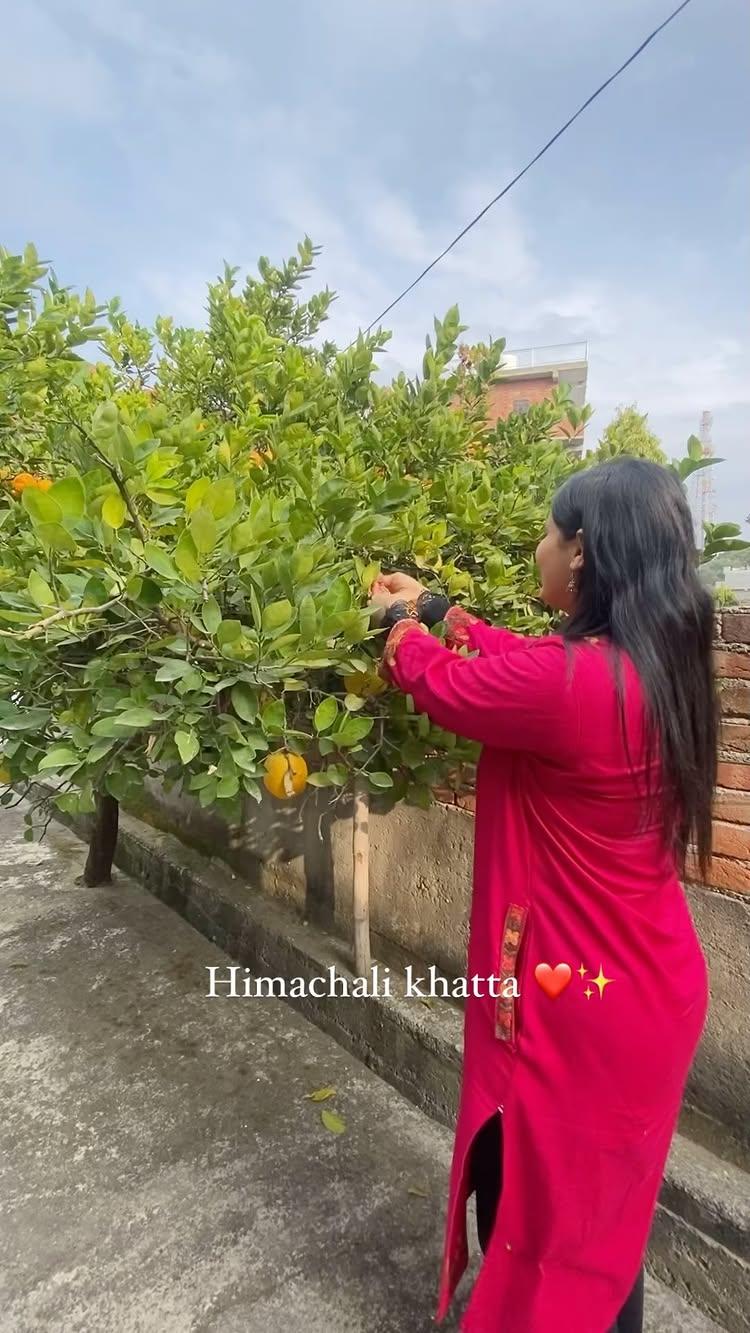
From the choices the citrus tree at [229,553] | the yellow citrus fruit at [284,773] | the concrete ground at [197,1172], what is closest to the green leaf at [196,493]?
the citrus tree at [229,553]

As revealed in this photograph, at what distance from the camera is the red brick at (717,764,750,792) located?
1891mm

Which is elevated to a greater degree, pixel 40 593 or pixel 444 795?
pixel 40 593

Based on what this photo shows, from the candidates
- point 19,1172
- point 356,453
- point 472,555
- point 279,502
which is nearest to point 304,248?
point 356,453

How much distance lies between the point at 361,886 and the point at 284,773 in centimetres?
121

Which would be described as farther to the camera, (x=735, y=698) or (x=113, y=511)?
(x=735, y=698)

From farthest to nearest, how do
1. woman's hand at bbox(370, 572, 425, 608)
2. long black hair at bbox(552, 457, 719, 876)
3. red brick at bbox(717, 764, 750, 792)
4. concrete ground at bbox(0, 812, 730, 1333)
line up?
1. red brick at bbox(717, 764, 750, 792)
2. concrete ground at bbox(0, 812, 730, 1333)
3. woman's hand at bbox(370, 572, 425, 608)
4. long black hair at bbox(552, 457, 719, 876)

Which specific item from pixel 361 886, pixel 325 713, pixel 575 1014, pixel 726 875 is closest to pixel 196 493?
pixel 325 713

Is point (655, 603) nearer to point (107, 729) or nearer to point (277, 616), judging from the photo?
point (277, 616)

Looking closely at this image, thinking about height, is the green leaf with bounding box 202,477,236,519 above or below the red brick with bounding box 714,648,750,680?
above

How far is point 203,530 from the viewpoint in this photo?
4.19ft

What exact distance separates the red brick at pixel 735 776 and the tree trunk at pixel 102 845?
3029 mm

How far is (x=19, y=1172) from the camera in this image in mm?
2205

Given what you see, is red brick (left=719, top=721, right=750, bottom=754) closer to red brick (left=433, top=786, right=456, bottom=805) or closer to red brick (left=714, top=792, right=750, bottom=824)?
red brick (left=714, top=792, right=750, bottom=824)

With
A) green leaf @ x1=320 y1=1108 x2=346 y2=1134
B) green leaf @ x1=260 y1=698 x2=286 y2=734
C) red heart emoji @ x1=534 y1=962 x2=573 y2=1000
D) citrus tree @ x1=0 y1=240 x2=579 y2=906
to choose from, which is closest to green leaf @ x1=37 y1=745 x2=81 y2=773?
citrus tree @ x1=0 y1=240 x2=579 y2=906
